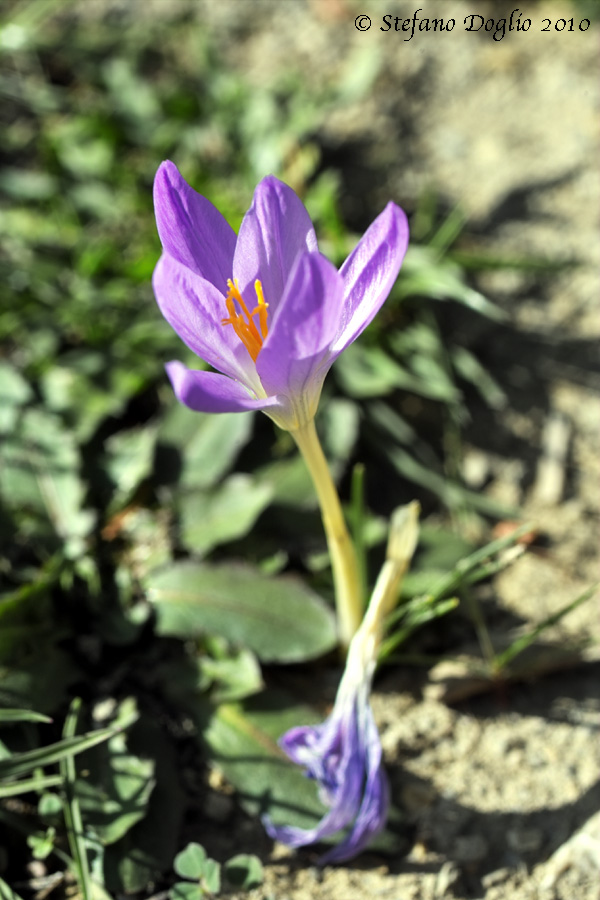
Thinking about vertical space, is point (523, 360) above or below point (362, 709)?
above

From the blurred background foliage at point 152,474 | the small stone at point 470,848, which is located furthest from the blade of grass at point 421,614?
the small stone at point 470,848

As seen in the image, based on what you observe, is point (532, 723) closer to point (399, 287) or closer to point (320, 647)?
point (320, 647)

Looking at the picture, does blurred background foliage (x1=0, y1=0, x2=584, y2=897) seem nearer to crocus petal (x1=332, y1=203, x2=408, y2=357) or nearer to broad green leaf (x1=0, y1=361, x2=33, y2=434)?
broad green leaf (x1=0, y1=361, x2=33, y2=434)

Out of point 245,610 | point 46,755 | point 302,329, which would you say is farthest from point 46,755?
point 302,329

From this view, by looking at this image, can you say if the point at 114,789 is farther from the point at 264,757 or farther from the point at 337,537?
the point at 337,537

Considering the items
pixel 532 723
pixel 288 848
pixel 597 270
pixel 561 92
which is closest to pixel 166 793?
pixel 288 848

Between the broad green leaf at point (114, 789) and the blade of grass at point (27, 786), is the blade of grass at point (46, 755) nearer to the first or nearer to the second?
the blade of grass at point (27, 786)
